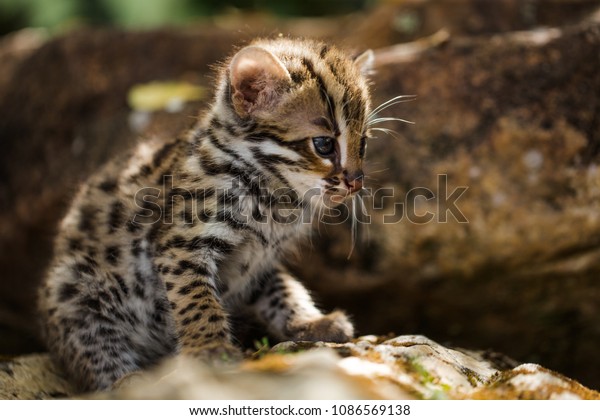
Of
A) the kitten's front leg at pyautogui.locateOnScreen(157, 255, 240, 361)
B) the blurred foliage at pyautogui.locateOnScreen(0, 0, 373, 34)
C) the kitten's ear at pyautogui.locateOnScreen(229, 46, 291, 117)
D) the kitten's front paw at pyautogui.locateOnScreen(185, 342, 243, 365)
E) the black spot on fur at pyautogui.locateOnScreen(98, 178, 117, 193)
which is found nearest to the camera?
the kitten's front paw at pyautogui.locateOnScreen(185, 342, 243, 365)

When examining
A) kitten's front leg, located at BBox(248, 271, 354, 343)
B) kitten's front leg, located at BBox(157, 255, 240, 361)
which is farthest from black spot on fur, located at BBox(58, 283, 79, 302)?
kitten's front leg, located at BBox(248, 271, 354, 343)

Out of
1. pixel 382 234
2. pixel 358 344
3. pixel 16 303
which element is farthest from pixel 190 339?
pixel 16 303

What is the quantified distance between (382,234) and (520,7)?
4.23 meters

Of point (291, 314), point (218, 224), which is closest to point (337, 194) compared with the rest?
point (218, 224)

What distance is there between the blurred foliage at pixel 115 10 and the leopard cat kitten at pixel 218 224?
7.90m

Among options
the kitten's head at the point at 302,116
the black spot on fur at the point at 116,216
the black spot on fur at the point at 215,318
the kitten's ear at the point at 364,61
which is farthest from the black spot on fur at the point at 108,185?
the kitten's ear at the point at 364,61

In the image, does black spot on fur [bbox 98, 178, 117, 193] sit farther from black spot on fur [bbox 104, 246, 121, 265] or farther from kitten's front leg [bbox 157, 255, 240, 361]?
kitten's front leg [bbox 157, 255, 240, 361]

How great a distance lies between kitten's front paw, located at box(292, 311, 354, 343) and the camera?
5187 millimetres

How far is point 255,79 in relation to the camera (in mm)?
4969

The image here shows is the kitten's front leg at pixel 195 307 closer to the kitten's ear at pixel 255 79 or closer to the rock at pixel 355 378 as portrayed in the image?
the rock at pixel 355 378

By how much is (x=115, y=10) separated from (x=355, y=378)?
11095 mm

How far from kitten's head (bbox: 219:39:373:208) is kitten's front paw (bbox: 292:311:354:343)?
935mm

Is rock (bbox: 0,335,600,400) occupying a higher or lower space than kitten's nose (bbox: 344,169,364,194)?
lower

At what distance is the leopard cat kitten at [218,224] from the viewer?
16.1 ft
